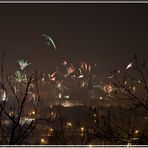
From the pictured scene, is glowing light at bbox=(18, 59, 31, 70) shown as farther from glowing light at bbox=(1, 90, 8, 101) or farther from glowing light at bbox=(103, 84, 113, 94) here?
glowing light at bbox=(103, 84, 113, 94)

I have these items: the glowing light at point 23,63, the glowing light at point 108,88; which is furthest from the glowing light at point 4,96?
the glowing light at point 108,88

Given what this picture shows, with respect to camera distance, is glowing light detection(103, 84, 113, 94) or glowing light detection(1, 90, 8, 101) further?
glowing light detection(103, 84, 113, 94)

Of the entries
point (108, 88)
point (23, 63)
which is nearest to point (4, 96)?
point (23, 63)

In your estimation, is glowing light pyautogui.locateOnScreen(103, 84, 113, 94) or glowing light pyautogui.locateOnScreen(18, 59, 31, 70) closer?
glowing light pyautogui.locateOnScreen(18, 59, 31, 70)

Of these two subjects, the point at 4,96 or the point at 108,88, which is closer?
the point at 4,96

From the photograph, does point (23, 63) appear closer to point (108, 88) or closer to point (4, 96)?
point (4, 96)

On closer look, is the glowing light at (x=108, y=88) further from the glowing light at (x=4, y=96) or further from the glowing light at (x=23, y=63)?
the glowing light at (x=4, y=96)

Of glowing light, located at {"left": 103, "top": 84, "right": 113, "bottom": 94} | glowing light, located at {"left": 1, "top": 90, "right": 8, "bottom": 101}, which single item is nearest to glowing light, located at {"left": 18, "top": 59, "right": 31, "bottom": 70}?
glowing light, located at {"left": 1, "top": 90, "right": 8, "bottom": 101}

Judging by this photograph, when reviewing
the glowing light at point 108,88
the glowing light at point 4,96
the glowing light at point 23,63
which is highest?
the glowing light at point 23,63

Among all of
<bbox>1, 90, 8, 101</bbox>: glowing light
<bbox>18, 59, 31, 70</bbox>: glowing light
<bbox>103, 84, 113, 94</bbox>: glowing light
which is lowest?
<bbox>1, 90, 8, 101</bbox>: glowing light

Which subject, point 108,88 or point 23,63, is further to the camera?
point 108,88

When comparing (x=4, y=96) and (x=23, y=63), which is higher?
(x=23, y=63)

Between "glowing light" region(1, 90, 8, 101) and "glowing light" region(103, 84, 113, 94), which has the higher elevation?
"glowing light" region(103, 84, 113, 94)
